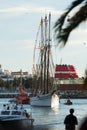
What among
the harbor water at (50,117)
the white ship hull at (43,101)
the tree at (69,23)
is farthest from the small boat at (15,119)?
the white ship hull at (43,101)

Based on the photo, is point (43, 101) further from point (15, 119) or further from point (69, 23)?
point (69, 23)

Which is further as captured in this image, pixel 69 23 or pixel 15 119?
pixel 15 119

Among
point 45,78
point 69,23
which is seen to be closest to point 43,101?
point 45,78

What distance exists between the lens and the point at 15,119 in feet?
144

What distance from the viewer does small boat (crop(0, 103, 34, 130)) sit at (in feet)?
141

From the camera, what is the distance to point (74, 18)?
1414cm

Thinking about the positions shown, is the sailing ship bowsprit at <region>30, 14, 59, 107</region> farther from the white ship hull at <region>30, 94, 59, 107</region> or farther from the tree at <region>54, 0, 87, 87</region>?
the tree at <region>54, 0, 87, 87</region>

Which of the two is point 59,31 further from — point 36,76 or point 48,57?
point 36,76

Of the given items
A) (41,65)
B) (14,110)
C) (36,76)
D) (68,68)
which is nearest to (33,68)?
(36,76)

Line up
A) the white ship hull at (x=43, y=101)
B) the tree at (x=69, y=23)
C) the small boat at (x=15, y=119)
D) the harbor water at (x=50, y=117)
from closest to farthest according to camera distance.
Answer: the tree at (x=69, y=23) → the small boat at (x=15, y=119) → the harbor water at (x=50, y=117) → the white ship hull at (x=43, y=101)

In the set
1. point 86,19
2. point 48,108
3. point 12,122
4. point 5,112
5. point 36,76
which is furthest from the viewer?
point 36,76

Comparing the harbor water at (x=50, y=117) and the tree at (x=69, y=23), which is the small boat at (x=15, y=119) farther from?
the tree at (x=69, y=23)

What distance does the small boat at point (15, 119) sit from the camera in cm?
4312

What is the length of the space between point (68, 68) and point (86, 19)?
597ft
